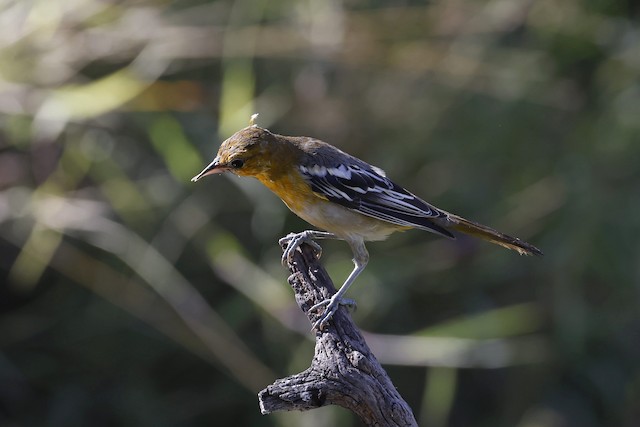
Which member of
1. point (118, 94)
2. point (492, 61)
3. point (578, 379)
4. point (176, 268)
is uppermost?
point (492, 61)

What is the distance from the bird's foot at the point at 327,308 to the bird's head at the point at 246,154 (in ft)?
2.19

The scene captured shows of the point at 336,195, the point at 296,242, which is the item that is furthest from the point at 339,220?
the point at 296,242

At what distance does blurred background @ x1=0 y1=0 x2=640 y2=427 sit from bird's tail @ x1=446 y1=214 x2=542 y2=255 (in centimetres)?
154

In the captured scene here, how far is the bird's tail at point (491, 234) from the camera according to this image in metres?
3.66

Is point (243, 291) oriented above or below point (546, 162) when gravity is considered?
below

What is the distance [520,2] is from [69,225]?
2.90 metres

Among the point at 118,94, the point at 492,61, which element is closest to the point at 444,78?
the point at 492,61

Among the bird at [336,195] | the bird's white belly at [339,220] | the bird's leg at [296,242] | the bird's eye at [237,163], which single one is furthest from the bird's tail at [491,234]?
the bird's eye at [237,163]

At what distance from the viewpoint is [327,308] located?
3.16 m

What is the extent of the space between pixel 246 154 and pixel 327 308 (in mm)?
760

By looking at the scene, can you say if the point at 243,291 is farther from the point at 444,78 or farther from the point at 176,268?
the point at 444,78

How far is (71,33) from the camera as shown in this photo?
18.3 ft

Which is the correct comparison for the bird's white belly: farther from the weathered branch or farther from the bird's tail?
the weathered branch

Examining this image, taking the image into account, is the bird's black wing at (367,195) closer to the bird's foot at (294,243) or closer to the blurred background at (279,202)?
the bird's foot at (294,243)
